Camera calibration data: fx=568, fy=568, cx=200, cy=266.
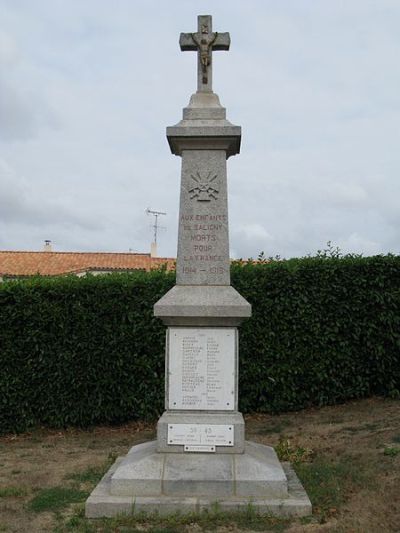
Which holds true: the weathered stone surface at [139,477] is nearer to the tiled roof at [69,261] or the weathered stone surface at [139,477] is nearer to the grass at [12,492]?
the grass at [12,492]

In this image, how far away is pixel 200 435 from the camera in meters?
5.35

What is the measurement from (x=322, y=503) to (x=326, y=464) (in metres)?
1.17

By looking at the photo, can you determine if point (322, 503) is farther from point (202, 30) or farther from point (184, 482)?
point (202, 30)

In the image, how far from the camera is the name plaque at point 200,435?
210 inches

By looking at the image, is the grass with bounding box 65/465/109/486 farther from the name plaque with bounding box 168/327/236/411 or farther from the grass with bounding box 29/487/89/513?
the name plaque with bounding box 168/327/236/411

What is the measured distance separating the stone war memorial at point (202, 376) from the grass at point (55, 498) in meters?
0.30

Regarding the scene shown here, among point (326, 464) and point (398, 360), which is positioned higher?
point (398, 360)

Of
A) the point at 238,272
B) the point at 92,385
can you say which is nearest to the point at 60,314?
the point at 92,385

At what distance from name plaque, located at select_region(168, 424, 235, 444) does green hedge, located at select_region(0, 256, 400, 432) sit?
350 centimetres

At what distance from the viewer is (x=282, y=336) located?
29.6 ft

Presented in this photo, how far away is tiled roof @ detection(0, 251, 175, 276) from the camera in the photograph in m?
25.2

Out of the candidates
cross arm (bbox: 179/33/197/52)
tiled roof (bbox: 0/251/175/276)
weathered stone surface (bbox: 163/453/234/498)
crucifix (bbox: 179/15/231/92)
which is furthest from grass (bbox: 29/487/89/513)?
tiled roof (bbox: 0/251/175/276)

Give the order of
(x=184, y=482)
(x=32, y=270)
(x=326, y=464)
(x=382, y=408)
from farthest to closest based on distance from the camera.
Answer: (x=32, y=270) → (x=382, y=408) → (x=326, y=464) → (x=184, y=482)

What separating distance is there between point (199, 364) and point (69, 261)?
2192 centimetres
